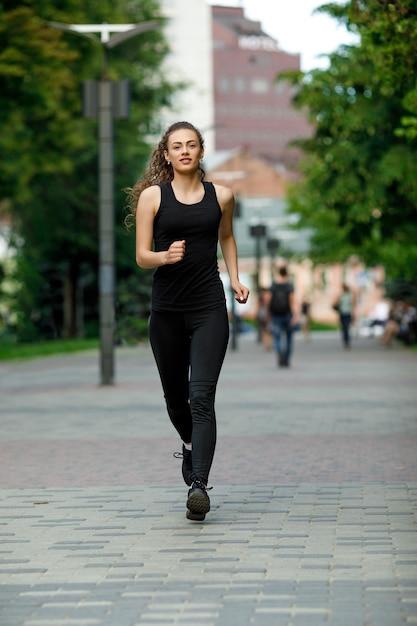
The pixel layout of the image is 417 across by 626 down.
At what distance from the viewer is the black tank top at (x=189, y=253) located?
7.73 meters

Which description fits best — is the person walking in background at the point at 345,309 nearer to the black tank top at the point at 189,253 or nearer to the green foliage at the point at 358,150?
the green foliage at the point at 358,150

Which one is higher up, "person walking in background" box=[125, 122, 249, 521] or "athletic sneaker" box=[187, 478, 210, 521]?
"person walking in background" box=[125, 122, 249, 521]

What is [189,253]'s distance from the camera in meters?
7.72

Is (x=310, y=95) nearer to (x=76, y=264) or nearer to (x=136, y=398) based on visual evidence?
(x=136, y=398)

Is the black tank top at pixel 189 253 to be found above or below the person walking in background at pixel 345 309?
above

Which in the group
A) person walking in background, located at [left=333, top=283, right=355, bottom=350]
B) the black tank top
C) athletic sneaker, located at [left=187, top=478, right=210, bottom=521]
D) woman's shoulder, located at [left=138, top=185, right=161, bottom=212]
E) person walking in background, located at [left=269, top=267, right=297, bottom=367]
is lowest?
person walking in background, located at [left=333, top=283, right=355, bottom=350]

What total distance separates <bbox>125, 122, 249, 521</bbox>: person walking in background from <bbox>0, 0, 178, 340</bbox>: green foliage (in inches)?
871

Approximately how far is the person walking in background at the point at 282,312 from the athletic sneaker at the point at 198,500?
1934 cm

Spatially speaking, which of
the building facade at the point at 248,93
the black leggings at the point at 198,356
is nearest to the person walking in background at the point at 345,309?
the black leggings at the point at 198,356

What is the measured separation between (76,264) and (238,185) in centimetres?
7673

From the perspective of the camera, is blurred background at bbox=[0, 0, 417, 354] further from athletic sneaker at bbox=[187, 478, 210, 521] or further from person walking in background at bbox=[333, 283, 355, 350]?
athletic sneaker at bbox=[187, 478, 210, 521]

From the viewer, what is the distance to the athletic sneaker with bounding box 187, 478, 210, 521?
7.61 m

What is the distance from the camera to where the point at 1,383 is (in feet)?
75.6

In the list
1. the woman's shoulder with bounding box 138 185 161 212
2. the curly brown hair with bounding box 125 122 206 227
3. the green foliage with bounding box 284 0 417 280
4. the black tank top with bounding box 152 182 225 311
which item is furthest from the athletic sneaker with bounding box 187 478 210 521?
the green foliage with bounding box 284 0 417 280
